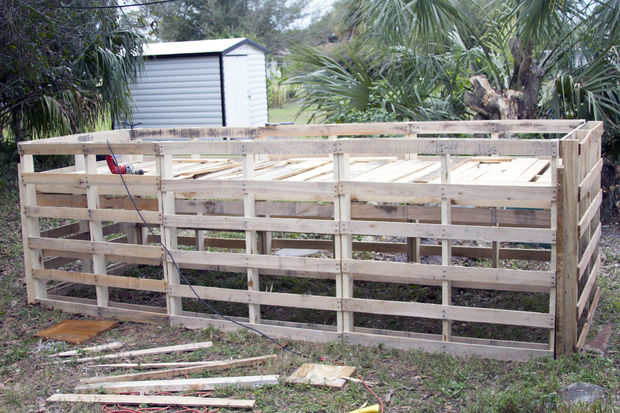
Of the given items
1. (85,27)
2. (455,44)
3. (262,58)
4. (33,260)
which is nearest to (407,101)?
(455,44)

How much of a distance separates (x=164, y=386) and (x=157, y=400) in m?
0.19

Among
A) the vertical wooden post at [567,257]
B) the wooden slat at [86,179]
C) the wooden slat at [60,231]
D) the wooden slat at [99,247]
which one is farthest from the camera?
the wooden slat at [60,231]

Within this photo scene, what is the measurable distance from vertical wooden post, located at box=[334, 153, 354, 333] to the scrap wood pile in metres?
0.66

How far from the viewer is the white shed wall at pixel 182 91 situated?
17.2 metres

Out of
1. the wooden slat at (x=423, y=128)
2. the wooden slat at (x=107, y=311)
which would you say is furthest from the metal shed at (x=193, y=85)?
the wooden slat at (x=107, y=311)

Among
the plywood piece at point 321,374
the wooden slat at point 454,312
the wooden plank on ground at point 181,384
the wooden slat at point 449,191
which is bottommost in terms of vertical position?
the wooden plank on ground at point 181,384

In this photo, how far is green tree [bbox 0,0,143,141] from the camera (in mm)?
7822

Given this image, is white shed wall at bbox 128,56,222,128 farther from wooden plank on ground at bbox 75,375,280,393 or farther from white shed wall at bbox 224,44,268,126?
wooden plank on ground at bbox 75,375,280,393

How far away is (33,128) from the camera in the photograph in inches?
422

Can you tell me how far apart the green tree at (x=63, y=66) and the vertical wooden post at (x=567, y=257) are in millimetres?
5949

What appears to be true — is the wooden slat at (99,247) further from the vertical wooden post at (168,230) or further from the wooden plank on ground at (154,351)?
the wooden plank on ground at (154,351)

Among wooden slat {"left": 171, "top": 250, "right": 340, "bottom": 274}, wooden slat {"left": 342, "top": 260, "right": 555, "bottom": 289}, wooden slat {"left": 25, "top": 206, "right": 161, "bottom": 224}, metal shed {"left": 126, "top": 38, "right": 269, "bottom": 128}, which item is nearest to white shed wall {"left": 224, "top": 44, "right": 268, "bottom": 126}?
metal shed {"left": 126, "top": 38, "right": 269, "bottom": 128}

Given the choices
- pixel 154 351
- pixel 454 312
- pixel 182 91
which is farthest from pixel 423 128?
pixel 182 91

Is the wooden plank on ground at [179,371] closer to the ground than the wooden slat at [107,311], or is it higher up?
closer to the ground
